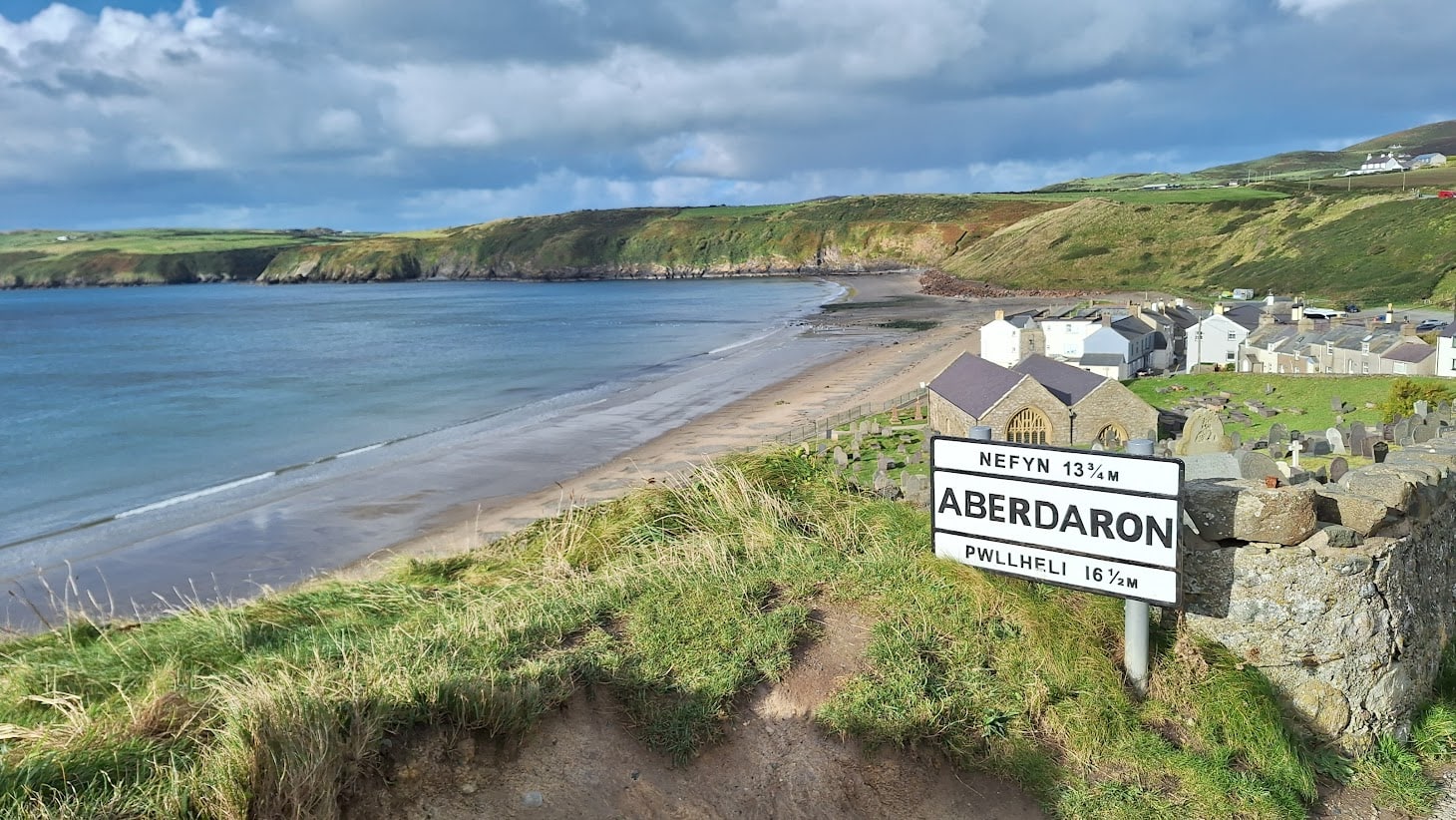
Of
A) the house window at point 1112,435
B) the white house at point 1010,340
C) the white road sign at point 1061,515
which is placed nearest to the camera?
the white road sign at point 1061,515

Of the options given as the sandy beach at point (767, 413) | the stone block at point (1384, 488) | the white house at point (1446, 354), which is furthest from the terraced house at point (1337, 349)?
the stone block at point (1384, 488)

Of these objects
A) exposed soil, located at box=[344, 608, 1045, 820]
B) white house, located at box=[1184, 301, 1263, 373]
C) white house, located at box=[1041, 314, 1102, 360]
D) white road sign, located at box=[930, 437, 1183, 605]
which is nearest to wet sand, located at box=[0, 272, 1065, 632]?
exposed soil, located at box=[344, 608, 1045, 820]

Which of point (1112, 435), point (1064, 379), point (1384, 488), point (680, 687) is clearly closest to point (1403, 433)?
point (1112, 435)

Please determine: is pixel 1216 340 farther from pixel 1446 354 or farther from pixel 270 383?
pixel 270 383

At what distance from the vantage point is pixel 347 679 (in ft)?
16.1

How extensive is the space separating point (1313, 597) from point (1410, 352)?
140ft

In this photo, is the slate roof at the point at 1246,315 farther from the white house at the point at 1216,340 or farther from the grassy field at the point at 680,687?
the grassy field at the point at 680,687

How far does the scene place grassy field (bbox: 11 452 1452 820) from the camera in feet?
13.5

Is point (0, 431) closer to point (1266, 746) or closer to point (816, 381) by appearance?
point (816, 381)

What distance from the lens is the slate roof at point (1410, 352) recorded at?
38688 millimetres

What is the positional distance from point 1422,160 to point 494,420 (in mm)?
214274

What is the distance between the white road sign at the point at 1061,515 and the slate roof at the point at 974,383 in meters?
24.8

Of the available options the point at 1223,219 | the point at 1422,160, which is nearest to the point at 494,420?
the point at 1223,219

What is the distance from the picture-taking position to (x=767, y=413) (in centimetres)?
4112
